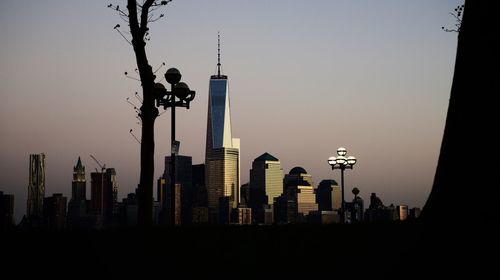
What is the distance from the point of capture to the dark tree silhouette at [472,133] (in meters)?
8.19

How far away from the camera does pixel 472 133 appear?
8.43m

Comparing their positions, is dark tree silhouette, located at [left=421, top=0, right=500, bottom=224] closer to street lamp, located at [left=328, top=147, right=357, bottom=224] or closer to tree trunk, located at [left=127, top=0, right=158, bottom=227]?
tree trunk, located at [left=127, top=0, right=158, bottom=227]

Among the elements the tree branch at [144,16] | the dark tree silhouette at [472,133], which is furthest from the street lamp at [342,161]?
the dark tree silhouette at [472,133]

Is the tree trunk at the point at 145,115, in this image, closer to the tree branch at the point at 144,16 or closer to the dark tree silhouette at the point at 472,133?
the tree branch at the point at 144,16

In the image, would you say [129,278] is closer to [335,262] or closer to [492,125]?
[335,262]

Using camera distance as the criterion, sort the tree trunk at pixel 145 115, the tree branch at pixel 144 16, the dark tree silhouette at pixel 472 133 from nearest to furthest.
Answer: the dark tree silhouette at pixel 472 133, the tree trunk at pixel 145 115, the tree branch at pixel 144 16

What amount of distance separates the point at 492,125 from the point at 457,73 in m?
0.97

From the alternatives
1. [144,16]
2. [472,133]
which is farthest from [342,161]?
[472,133]

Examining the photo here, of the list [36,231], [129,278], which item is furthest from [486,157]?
[36,231]

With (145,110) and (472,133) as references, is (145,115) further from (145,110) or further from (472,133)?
(472,133)

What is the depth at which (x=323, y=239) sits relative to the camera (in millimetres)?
10062

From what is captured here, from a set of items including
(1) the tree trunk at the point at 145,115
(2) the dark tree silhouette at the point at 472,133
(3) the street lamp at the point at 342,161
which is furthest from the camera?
(3) the street lamp at the point at 342,161

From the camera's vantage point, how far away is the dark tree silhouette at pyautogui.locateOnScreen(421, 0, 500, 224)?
8.19m

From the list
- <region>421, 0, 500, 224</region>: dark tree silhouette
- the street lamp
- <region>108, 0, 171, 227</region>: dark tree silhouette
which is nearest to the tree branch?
<region>108, 0, 171, 227</region>: dark tree silhouette
